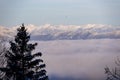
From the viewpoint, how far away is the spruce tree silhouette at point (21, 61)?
3594 cm

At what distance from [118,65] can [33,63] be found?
742 cm

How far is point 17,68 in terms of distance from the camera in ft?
118

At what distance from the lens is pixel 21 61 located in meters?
36.3

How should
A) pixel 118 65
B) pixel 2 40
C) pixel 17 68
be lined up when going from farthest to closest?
1. pixel 2 40
2. pixel 118 65
3. pixel 17 68

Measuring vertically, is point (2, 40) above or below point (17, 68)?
above

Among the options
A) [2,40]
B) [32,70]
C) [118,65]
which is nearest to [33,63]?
[32,70]

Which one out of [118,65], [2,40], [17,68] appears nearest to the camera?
[17,68]

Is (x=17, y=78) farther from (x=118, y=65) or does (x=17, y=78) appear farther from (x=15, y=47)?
(x=118, y=65)

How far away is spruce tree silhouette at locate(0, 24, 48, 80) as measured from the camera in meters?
35.9

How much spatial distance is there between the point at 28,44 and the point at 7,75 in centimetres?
297

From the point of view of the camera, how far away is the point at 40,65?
38094 millimetres

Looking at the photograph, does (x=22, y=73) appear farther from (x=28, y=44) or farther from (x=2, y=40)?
(x=2, y=40)

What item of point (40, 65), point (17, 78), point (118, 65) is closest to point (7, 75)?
point (17, 78)

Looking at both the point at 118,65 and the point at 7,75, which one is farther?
the point at 118,65
